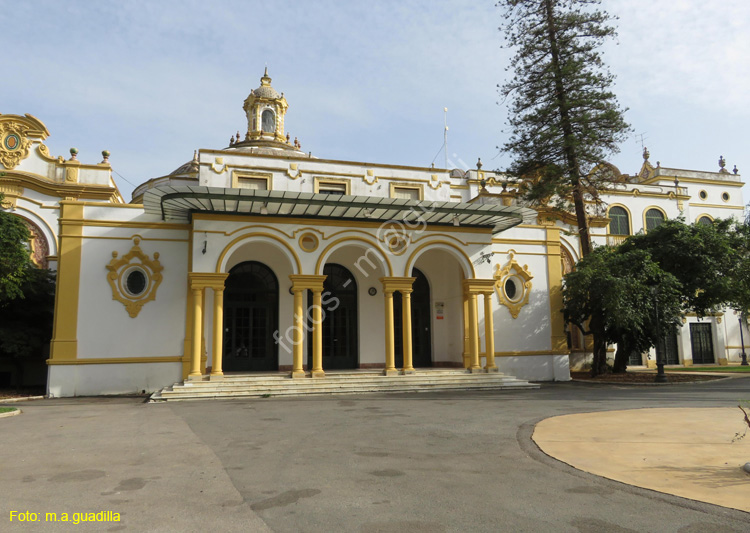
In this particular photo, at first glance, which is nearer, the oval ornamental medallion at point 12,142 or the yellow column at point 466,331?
the yellow column at point 466,331

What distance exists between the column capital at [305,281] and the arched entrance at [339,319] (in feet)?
7.78

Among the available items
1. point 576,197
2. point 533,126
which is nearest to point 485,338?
point 576,197

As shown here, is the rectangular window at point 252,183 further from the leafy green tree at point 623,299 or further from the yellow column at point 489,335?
the leafy green tree at point 623,299

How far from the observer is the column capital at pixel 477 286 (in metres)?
18.5

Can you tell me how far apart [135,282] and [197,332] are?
8.76ft

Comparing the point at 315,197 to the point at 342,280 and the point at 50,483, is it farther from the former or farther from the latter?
the point at 50,483

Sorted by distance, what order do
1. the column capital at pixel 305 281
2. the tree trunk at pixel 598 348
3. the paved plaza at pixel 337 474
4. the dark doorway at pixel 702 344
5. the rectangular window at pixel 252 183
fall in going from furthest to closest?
the dark doorway at pixel 702 344
the rectangular window at pixel 252 183
the tree trunk at pixel 598 348
the column capital at pixel 305 281
the paved plaza at pixel 337 474

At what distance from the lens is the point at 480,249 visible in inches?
739

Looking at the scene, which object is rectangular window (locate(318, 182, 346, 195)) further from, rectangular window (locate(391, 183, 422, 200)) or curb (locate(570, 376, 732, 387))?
curb (locate(570, 376, 732, 387))

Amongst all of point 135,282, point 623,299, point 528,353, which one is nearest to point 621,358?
point 528,353

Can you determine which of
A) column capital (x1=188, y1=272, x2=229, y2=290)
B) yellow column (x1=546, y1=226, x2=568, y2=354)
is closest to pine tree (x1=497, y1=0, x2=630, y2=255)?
yellow column (x1=546, y1=226, x2=568, y2=354)

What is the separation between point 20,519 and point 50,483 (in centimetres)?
122

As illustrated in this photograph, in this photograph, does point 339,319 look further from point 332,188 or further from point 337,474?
point 337,474

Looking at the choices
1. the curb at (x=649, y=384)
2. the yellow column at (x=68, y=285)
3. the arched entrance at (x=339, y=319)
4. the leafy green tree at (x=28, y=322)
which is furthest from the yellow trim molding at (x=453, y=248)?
the leafy green tree at (x=28, y=322)
